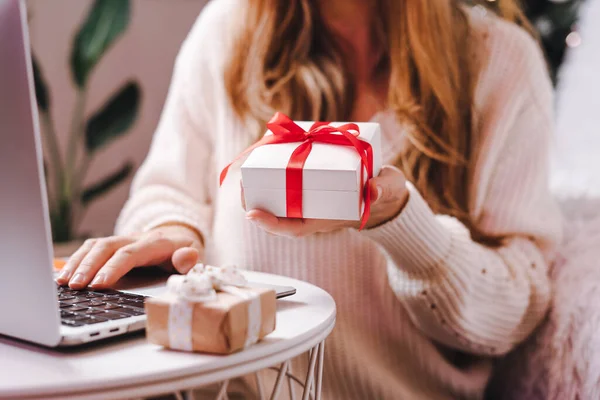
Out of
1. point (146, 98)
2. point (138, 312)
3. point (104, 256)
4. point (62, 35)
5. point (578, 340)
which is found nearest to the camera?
point (138, 312)

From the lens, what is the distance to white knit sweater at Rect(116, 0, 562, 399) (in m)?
0.89

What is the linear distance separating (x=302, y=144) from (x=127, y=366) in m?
0.29

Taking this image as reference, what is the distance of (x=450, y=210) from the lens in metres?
0.99

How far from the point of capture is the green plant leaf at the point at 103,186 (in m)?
1.74

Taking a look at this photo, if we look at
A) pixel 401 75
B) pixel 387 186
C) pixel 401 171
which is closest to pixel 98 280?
pixel 387 186

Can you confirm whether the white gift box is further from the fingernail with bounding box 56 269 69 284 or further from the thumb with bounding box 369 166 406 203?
the fingernail with bounding box 56 269 69 284

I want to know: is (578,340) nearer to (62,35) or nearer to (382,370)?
(382,370)

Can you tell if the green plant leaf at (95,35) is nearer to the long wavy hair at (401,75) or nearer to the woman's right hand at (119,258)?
the long wavy hair at (401,75)

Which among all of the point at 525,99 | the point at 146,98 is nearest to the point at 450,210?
the point at 525,99

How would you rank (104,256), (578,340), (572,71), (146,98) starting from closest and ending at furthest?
(104,256) → (578,340) → (572,71) → (146,98)

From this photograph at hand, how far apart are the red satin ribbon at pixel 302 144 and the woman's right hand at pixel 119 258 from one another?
6.4 inches

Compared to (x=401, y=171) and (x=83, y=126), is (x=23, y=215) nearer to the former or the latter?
(x=401, y=171)

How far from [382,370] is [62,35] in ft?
4.06

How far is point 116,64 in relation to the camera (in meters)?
1.75
